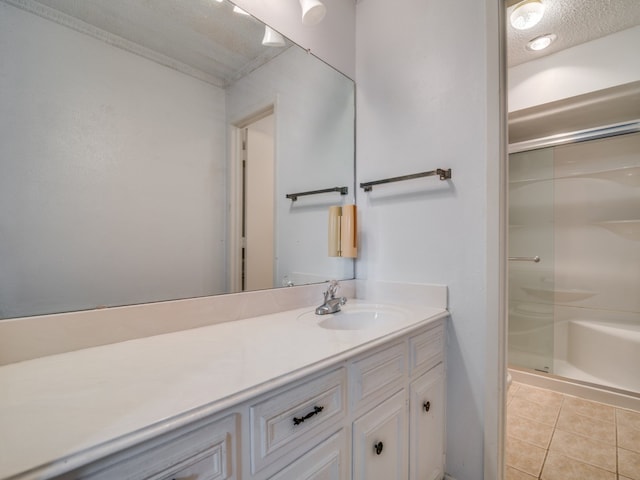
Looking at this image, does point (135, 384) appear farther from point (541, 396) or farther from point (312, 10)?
point (541, 396)

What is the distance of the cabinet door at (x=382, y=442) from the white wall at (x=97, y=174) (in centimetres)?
68

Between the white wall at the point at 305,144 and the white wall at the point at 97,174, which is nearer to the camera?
the white wall at the point at 97,174

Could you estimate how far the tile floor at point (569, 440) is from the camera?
1320 millimetres

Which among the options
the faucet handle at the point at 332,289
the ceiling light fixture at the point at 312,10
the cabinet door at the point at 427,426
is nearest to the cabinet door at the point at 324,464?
the cabinet door at the point at 427,426

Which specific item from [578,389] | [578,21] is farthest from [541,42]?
[578,389]

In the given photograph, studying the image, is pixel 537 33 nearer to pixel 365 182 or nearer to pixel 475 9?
pixel 475 9

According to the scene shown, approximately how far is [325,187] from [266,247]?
0.50 m

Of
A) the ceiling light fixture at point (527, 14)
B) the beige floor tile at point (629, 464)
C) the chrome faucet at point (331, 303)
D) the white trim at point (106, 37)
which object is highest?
the ceiling light fixture at point (527, 14)

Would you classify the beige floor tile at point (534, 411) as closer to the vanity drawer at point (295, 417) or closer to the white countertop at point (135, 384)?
the white countertop at point (135, 384)

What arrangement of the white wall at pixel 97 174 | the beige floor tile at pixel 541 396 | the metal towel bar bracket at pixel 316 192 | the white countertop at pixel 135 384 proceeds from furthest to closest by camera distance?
the beige floor tile at pixel 541 396 → the metal towel bar bracket at pixel 316 192 → the white wall at pixel 97 174 → the white countertop at pixel 135 384

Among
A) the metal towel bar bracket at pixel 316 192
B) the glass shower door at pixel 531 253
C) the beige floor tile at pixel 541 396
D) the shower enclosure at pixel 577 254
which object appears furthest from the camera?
the glass shower door at pixel 531 253

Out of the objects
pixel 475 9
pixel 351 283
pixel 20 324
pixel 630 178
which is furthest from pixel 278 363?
pixel 630 178

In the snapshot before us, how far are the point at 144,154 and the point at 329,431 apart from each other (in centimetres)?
97

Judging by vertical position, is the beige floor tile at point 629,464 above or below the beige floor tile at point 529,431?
above
